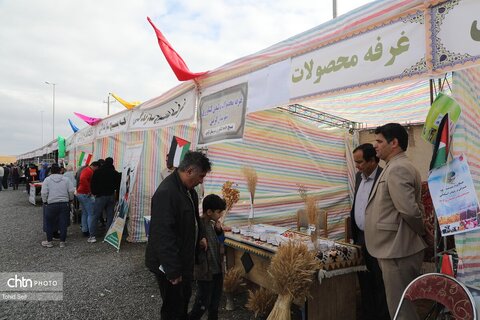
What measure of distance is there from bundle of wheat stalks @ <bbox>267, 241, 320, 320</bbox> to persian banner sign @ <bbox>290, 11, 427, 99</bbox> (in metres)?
1.24

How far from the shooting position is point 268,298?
2.97 meters

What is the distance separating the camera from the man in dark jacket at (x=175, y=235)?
2.11 metres

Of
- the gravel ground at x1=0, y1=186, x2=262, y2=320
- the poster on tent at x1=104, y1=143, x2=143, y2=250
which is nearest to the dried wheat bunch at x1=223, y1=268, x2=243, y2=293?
the gravel ground at x1=0, y1=186, x2=262, y2=320

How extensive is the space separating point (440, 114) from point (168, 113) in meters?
3.67

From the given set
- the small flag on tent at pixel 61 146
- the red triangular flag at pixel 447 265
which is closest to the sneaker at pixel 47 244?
the red triangular flag at pixel 447 265

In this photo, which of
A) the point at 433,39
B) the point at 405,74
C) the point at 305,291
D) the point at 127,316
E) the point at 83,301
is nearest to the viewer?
the point at 433,39

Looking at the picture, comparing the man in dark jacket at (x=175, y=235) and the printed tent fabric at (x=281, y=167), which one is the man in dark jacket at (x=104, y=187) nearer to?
the printed tent fabric at (x=281, y=167)

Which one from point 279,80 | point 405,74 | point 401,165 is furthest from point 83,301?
point 405,74

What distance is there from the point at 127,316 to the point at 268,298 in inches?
58.7

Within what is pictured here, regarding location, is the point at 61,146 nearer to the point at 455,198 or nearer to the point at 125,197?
the point at 125,197

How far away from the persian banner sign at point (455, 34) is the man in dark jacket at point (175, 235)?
1599 mm

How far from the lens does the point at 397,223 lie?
208 cm

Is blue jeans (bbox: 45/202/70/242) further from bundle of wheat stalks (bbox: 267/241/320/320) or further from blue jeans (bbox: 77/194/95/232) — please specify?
bundle of wheat stalks (bbox: 267/241/320/320)

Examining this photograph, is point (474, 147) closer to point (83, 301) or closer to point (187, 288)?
point (187, 288)
